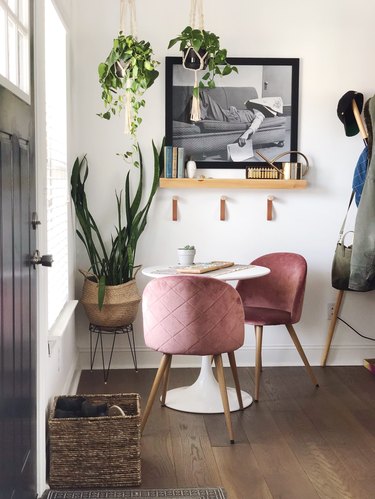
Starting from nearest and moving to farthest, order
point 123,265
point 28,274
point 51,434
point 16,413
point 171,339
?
point 16,413
point 28,274
point 51,434
point 171,339
point 123,265

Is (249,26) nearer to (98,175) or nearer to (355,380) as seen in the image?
(98,175)

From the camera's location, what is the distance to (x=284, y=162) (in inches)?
183

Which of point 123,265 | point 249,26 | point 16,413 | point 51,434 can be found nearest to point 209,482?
point 51,434

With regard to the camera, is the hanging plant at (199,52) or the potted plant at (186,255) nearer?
the hanging plant at (199,52)

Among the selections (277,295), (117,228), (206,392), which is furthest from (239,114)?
(206,392)

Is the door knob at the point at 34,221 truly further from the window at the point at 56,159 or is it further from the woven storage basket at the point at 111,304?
the woven storage basket at the point at 111,304

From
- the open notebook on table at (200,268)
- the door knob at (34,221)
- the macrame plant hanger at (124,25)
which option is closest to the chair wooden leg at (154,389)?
the open notebook on table at (200,268)

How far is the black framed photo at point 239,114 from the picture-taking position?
4578mm

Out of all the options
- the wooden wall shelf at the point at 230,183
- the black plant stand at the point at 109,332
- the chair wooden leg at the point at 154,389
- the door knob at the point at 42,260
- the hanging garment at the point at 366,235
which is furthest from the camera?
the wooden wall shelf at the point at 230,183

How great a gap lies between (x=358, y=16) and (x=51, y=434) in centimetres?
329

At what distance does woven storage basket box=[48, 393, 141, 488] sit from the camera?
9.61 ft

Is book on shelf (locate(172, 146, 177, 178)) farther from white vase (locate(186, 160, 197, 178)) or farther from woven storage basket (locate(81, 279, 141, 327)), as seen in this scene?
woven storage basket (locate(81, 279, 141, 327))

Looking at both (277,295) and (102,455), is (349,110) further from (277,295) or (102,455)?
(102,455)

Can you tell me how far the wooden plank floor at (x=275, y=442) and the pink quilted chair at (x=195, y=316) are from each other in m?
0.21
